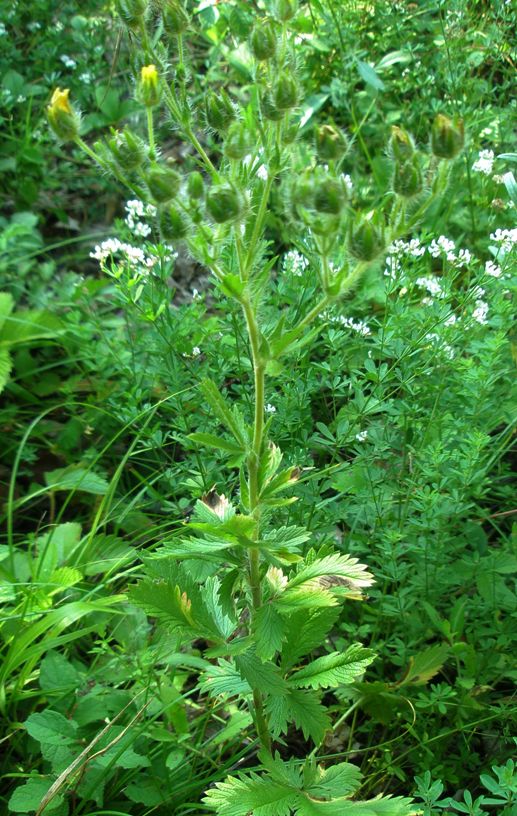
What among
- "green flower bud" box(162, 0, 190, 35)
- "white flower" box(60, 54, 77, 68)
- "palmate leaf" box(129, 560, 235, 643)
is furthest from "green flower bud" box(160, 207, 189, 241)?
"white flower" box(60, 54, 77, 68)

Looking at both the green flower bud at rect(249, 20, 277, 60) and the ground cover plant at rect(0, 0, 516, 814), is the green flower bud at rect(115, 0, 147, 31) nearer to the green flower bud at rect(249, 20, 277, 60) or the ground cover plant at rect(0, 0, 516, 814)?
the ground cover plant at rect(0, 0, 516, 814)

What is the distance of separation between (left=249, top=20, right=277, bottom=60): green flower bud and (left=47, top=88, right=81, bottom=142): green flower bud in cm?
35

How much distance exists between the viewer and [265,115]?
58.1 inches

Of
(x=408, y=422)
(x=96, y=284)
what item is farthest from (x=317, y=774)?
(x=96, y=284)

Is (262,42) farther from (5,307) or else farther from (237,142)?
(5,307)

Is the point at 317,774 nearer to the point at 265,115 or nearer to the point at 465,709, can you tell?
the point at 465,709

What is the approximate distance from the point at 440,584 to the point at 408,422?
407 millimetres

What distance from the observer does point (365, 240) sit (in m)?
1.36

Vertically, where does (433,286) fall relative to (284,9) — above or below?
below

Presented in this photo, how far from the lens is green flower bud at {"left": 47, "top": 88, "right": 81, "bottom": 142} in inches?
58.2

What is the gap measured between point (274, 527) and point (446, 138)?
3.48ft

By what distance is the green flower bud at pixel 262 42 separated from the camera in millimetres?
1494

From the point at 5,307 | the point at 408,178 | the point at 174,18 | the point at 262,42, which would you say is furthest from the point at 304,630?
the point at 5,307

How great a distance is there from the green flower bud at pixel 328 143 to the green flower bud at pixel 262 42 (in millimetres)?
253
